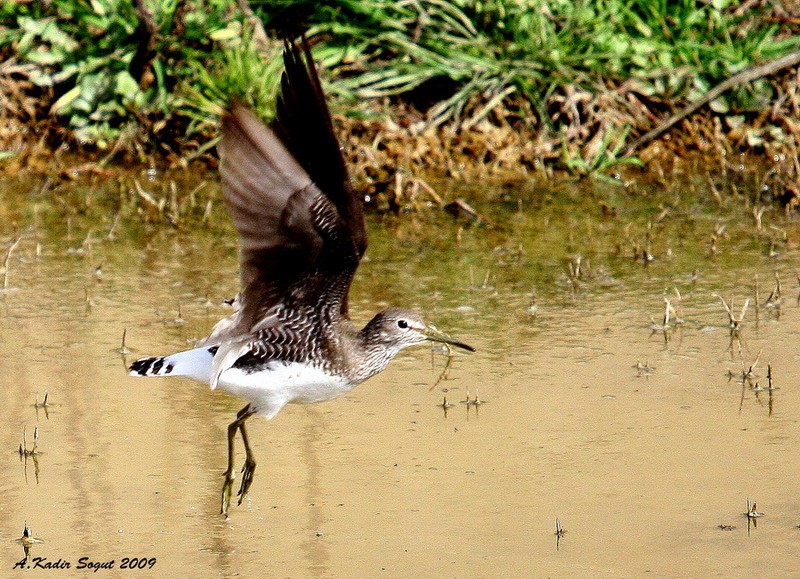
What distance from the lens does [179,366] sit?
475cm

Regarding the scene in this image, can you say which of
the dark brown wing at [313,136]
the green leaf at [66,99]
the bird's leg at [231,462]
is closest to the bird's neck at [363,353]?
the bird's leg at [231,462]

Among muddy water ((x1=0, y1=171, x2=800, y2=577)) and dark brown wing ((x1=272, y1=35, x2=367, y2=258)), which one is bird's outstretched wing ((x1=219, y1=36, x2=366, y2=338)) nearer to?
dark brown wing ((x1=272, y1=35, x2=367, y2=258))

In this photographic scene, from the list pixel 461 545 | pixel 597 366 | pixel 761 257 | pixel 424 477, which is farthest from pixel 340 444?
pixel 761 257

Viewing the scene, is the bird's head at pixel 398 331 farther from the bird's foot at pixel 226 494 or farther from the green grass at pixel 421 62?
the green grass at pixel 421 62

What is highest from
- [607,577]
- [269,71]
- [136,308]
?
[269,71]

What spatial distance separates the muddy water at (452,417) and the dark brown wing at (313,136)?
0.91 m

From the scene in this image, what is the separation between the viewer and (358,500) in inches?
174

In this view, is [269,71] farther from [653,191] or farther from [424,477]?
[424,477]

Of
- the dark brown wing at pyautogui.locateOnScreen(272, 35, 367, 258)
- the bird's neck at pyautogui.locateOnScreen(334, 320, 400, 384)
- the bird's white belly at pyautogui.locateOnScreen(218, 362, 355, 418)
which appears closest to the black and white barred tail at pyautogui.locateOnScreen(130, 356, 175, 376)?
the bird's white belly at pyautogui.locateOnScreen(218, 362, 355, 418)

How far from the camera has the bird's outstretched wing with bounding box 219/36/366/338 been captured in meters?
4.33

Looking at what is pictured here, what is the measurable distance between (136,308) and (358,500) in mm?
2316

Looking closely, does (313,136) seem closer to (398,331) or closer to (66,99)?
(398,331)

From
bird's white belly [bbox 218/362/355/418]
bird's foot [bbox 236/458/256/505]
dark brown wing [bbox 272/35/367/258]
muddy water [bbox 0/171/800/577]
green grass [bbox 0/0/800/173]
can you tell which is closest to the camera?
muddy water [bbox 0/171/800/577]

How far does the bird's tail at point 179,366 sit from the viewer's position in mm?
4738
